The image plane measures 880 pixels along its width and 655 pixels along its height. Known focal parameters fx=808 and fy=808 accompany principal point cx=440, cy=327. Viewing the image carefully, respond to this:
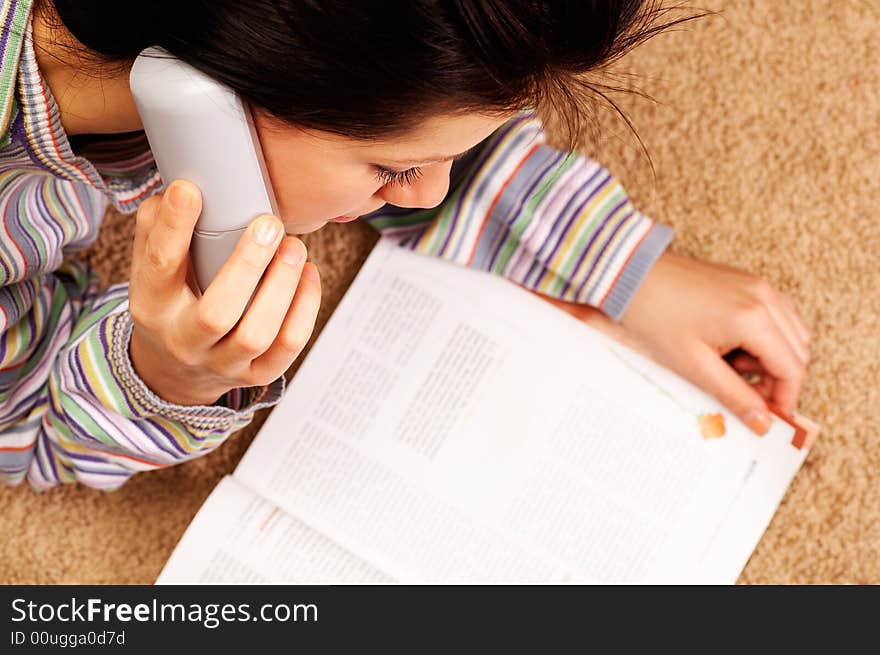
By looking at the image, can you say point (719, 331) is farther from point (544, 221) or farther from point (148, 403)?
point (148, 403)

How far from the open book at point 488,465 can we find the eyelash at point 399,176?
269 millimetres

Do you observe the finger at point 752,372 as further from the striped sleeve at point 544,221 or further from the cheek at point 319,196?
the cheek at point 319,196

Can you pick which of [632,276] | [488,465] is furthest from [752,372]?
[488,465]

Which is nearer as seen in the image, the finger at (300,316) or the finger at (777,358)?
the finger at (300,316)

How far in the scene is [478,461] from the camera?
684mm

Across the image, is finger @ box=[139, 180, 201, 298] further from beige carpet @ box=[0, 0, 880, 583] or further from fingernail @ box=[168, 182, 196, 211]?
beige carpet @ box=[0, 0, 880, 583]

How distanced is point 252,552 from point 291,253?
0.34 metres

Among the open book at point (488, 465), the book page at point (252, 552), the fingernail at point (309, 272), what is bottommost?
the book page at point (252, 552)

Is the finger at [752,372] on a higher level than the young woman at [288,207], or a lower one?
lower

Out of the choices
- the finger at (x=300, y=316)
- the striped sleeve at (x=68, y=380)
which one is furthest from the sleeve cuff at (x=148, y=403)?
the finger at (x=300, y=316)

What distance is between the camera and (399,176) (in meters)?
0.43

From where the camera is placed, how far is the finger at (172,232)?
1.30ft

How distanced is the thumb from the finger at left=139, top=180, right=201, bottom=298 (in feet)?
1.43

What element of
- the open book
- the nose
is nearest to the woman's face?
the nose
